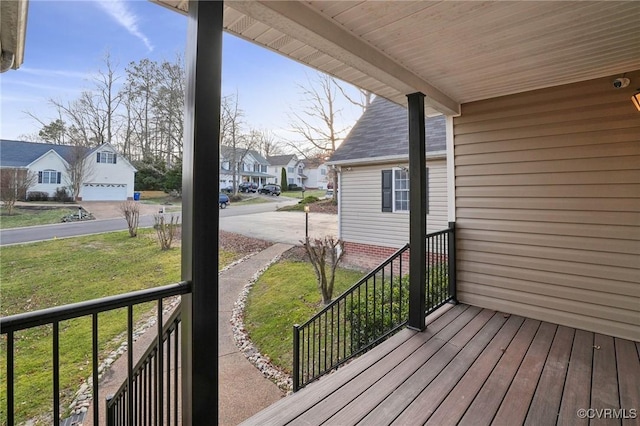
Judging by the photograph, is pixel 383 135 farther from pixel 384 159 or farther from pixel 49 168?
pixel 49 168

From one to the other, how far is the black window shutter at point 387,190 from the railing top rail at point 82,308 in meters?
6.50

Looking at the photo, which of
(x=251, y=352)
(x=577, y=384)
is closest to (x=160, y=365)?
(x=577, y=384)

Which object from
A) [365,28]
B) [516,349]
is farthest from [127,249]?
[516,349]

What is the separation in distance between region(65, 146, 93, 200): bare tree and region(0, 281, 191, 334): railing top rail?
85.6 inches

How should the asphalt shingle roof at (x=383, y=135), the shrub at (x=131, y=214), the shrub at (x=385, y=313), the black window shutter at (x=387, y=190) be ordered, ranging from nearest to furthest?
the shrub at (x=385, y=313) < the shrub at (x=131, y=214) < the asphalt shingle roof at (x=383, y=135) < the black window shutter at (x=387, y=190)

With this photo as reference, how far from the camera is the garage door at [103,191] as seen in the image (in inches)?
113

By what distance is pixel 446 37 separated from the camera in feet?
6.66

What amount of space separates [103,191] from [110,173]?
0.20 meters

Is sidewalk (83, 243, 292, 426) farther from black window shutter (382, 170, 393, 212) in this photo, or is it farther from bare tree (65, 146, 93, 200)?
black window shutter (382, 170, 393, 212)

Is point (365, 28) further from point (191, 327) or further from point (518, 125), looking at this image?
point (518, 125)

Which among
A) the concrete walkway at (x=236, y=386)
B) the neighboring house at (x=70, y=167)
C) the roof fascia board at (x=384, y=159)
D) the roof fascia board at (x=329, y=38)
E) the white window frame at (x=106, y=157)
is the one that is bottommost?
the concrete walkway at (x=236, y=386)

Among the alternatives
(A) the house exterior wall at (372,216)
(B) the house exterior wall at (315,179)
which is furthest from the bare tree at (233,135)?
(B) the house exterior wall at (315,179)

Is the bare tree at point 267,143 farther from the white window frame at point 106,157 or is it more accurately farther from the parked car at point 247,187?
the white window frame at point 106,157

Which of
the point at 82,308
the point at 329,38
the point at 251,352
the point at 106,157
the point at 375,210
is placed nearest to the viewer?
the point at 82,308
